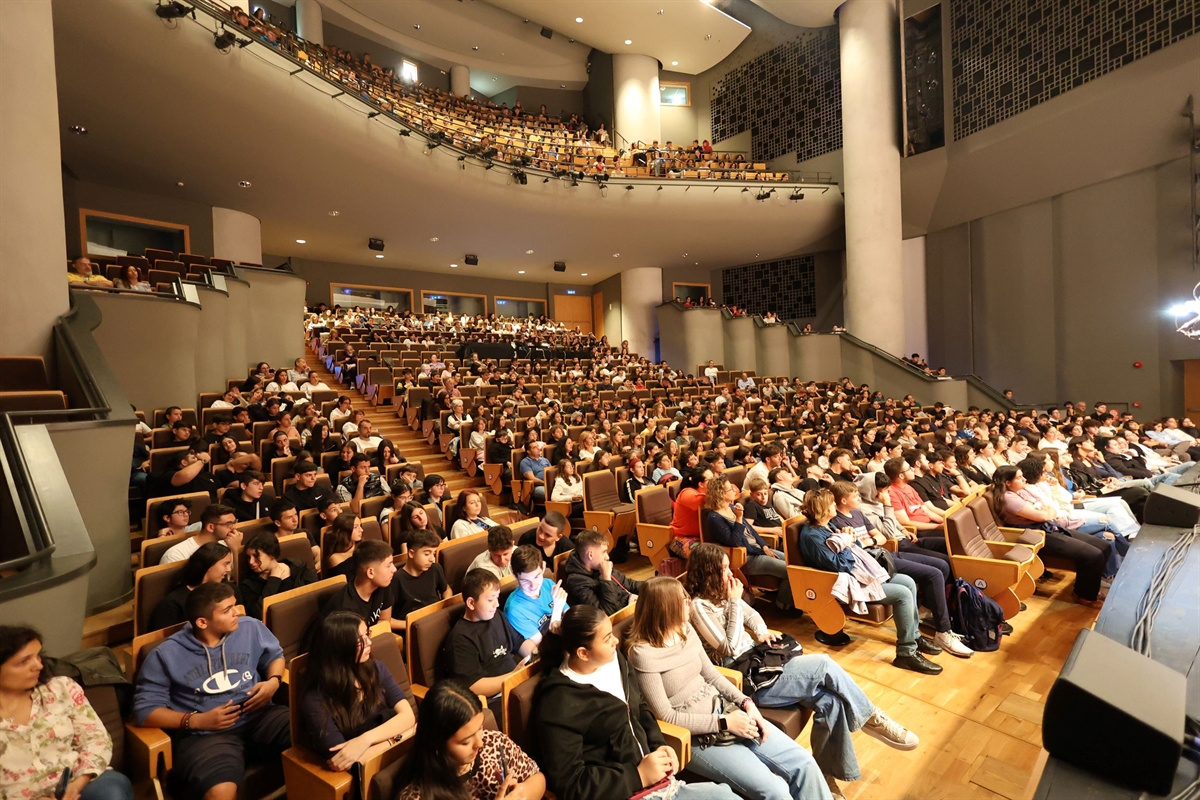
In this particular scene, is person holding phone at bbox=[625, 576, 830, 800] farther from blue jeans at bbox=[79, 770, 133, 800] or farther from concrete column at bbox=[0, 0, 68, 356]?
concrete column at bbox=[0, 0, 68, 356]

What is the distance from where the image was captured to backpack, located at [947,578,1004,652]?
3.13m

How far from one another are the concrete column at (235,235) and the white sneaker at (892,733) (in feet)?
37.1

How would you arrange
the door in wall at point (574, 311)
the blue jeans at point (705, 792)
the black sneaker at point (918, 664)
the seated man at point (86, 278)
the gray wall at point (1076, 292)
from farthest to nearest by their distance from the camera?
the door in wall at point (574, 311) → the gray wall at point (1076, 292) → the seated man at point (86, 278) → the black sneaker at point (918, 664) → the blue jeans at point (705, 792)

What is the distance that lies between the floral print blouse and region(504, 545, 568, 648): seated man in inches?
50.5

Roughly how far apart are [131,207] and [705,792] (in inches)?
446

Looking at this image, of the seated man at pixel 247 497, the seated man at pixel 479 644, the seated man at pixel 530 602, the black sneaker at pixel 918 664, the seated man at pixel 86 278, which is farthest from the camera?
the seated man at pixel 86 278

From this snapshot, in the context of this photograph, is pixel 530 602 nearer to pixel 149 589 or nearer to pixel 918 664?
pixel 149 589

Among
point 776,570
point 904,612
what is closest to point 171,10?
point 776,570

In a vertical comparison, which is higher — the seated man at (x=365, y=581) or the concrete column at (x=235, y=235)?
the concrete column at (x=235, y=235)

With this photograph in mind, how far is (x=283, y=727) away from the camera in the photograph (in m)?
2.00

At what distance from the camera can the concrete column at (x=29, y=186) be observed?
4020 millimetres

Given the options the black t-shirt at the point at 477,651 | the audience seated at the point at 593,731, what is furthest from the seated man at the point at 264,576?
the audience seated at the point at 593,731

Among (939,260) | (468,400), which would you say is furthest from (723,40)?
(468,400)

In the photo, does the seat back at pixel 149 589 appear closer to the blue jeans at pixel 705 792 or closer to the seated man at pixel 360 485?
the seated man at pixel 360 485
